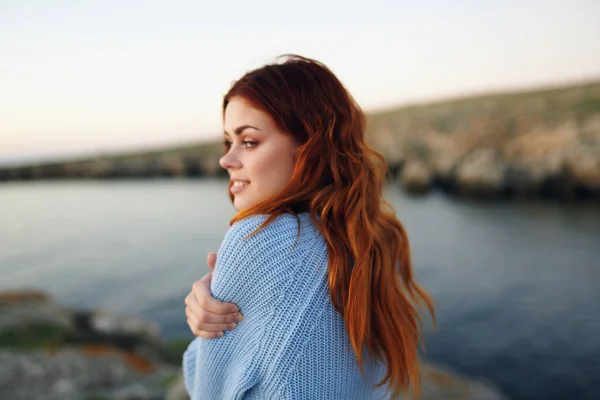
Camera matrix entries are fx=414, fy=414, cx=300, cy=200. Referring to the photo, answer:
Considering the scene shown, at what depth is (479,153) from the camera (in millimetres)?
21625

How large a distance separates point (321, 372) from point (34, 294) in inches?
399

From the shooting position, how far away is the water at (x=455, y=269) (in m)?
6.90

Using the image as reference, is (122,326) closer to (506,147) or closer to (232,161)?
(232,161)

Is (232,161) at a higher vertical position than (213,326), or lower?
higher

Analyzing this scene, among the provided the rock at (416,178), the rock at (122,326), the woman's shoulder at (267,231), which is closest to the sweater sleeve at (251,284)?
the woman's shoulder at (267,231)

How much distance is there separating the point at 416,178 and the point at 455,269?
1252 cm

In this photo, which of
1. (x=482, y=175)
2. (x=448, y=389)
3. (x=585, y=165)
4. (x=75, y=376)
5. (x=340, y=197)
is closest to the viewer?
(x=340, y=197)

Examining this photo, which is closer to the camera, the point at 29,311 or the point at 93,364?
the point at 93,364

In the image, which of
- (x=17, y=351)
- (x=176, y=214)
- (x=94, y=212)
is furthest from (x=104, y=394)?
(x=94, y=212)

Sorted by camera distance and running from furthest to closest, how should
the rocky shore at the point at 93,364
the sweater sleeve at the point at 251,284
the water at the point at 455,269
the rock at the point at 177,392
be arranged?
1. the water at the point at 455,269
2. the rocky shore at the point at 93,364
3. the rock at the point at 177,392
4. the sweater sleeve at the point at 251,284

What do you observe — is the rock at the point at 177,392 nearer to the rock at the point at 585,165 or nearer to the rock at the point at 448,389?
the rock at the point at 448,389

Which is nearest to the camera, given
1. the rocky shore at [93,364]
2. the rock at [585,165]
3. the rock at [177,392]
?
the rock at [177,392]

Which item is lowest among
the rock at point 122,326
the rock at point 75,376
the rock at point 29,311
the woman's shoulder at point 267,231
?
the rock at point 122,326

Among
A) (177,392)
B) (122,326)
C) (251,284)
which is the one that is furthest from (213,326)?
(122,326)
